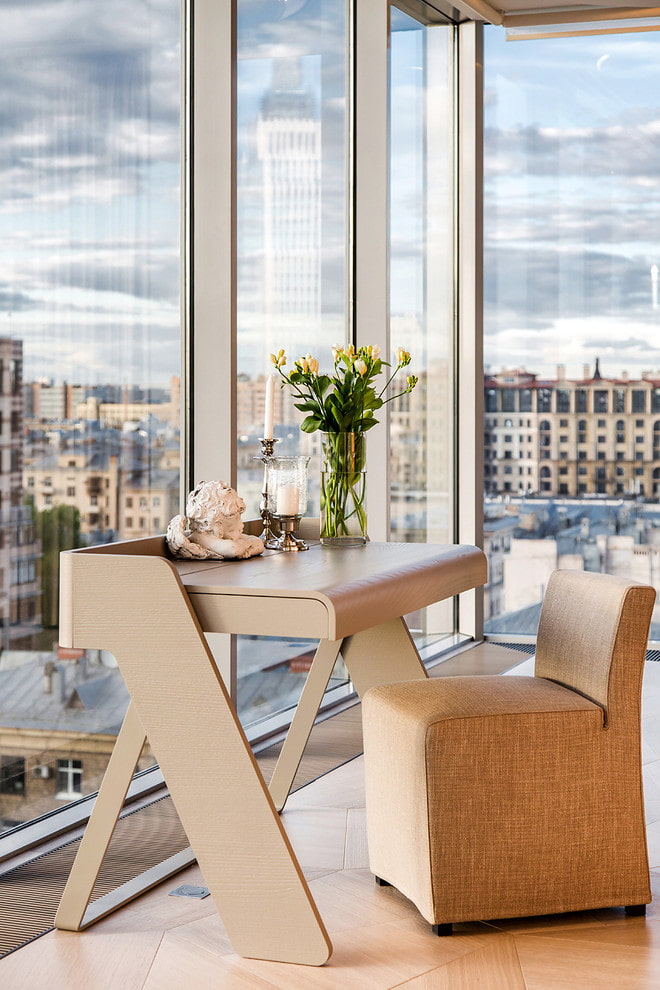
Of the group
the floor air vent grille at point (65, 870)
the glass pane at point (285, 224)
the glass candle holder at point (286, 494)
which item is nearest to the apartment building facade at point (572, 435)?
the glass pane at point (285, 224)

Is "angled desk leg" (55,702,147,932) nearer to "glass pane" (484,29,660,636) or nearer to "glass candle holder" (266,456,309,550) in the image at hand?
"glass candle holder" (266,456,309,550)

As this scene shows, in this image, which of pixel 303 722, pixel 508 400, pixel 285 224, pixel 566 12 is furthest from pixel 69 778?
pixel 566 12

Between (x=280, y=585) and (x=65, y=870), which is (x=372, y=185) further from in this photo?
(x=65, y=870)

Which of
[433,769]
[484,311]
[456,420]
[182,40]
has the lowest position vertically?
[433,769]

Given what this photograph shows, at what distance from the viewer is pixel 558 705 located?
232 cm

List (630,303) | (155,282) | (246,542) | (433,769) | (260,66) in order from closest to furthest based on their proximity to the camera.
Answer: (433,769) → (246,542) → (155,282) → (260,66) → (630,303)

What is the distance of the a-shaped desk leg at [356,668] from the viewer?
2863 millimetres

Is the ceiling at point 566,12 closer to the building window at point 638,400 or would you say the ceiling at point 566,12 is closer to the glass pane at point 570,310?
the glass pane at point 570,310

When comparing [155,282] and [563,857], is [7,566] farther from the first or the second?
[563,857]

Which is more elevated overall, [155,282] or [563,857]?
[155,282]

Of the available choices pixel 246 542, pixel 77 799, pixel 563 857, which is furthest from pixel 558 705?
pixel 77 799

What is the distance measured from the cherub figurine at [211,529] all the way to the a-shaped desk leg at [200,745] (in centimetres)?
40

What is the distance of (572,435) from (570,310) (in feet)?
1.92

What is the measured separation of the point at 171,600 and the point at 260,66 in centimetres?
239
